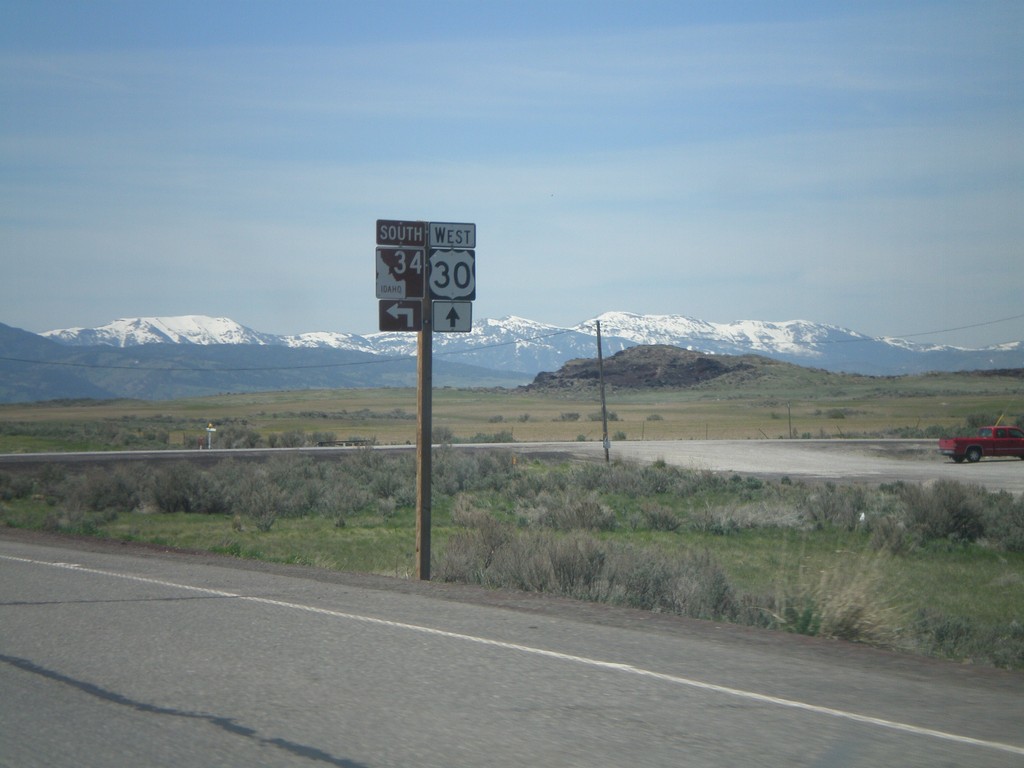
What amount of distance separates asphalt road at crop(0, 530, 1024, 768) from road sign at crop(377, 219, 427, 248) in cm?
476

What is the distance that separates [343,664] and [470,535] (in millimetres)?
8320

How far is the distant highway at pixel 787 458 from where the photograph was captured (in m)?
40.7

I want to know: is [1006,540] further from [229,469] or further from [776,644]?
[229,469]

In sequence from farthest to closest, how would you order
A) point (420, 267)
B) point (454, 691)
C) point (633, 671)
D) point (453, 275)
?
point (453, 275), point (420, 267), point (633, 671), point (454, 691)

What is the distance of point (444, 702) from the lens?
21.2ft

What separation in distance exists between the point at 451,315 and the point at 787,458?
40287 millimetres

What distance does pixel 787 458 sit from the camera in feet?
165

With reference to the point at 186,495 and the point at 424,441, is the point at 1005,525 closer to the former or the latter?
the point at 424,441

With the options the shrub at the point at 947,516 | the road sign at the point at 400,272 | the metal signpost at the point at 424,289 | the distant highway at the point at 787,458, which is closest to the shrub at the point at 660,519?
the shrub at the point at 947,516

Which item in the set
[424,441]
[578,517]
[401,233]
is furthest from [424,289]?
[578,517]

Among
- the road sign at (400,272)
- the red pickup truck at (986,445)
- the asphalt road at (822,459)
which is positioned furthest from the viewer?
the red pickup truck at (986,445)

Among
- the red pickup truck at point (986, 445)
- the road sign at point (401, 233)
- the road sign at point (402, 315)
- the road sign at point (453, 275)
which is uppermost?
the road sign at point (401, 233)

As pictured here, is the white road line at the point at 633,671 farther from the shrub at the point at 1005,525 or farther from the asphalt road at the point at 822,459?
the asphalt road at the point at 822,459

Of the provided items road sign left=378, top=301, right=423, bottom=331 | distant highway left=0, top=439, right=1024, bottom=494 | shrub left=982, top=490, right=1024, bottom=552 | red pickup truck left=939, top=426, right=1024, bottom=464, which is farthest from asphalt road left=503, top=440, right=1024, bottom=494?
road sign left=378, top=301, right=423, bottom=331
